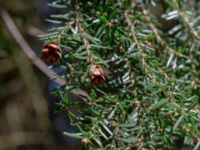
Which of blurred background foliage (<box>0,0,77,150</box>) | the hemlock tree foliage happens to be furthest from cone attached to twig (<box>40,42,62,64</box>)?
blurred background foliage (<box>0,0,77,150</box>)

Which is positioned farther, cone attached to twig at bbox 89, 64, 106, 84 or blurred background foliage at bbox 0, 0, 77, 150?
blurred background foliage at bbox 0, 0, 77, 150

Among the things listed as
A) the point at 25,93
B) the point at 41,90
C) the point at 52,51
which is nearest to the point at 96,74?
the point at 52,51

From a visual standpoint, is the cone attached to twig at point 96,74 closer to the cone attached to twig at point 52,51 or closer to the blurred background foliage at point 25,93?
the cone attached to twig at point 52,51

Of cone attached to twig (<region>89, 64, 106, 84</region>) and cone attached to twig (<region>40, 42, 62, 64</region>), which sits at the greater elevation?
cone attached to twig (<region>40, 42, 62, 64</region>)

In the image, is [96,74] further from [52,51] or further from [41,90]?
[41,90]

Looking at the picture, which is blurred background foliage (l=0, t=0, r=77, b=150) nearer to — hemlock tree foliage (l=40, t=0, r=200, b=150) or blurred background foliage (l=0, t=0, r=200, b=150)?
blurred background foliage (l=0, t=0, r=200, b=150)

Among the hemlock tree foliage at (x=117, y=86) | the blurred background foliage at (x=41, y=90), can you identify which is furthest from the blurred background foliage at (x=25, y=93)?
the hemlock tree foliage at (x=117, y=86)

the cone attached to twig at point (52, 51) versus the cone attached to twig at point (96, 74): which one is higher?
the cone attached to twig at point (52, 51)

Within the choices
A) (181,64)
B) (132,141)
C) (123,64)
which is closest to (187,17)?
(181,64)
